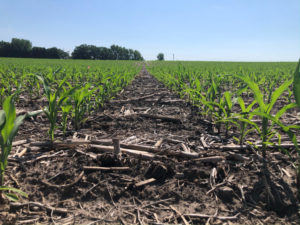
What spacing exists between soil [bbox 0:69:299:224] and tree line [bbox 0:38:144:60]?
7254 centimetres

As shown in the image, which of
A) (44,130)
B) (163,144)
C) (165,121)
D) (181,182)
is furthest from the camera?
(165,121)

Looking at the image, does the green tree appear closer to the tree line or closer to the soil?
the tree line

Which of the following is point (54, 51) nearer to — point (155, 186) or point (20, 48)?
point (20, 48)

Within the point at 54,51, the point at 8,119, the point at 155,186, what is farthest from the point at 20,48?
the point at 155,186

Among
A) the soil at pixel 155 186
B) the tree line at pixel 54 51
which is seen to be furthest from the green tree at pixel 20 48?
the soil at pixel 155 186

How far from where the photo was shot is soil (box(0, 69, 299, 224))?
50.5 inches

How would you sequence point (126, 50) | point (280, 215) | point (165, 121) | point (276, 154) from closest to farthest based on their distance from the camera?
point (280, 215)
point (276, 154)
point (165, 121)
point (126, 50)

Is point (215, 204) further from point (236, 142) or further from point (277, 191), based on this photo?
point (236, 142)

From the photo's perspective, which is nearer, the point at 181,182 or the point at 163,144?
the point at 181,182

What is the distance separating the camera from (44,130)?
263cm

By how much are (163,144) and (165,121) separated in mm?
888

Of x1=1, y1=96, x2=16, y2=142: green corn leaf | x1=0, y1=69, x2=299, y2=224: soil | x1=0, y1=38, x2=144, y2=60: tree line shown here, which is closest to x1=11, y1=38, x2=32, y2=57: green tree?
x1=0, y1=38, x2=144, y2=60: tree line

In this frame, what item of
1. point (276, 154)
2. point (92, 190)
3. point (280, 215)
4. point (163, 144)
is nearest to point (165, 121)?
point (163, 144)

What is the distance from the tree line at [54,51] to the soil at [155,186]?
2856 inches
